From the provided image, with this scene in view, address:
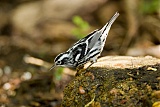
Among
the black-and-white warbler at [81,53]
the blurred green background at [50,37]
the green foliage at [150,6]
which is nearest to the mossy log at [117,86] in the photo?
the black-and-white warbler at [81,53]

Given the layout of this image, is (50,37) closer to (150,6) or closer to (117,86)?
(150,6)

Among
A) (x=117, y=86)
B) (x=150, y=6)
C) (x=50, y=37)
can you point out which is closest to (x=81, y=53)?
(x=117, y=86)

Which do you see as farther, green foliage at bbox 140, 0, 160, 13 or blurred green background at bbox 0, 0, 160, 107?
green foliage at bbox 140, 0, 160, 13

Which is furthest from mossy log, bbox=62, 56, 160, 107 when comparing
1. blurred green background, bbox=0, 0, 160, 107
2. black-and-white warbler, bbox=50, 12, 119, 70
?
blurred green background, bbox=0, 0, 160, 107

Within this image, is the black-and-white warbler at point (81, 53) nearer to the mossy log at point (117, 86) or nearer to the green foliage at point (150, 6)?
the mossy log at point (117, 86)

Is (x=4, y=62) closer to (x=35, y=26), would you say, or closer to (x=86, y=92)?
(x=35, y=26)

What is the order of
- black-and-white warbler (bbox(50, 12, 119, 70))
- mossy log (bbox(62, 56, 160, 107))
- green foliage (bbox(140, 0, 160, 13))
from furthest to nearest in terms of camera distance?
green foliage (bbox(140, 0, 160, 13)) < black-and-white warbler (bbox(50, 12, 119, 70)) < mossy log (bbox(62, 56, 160, 107))

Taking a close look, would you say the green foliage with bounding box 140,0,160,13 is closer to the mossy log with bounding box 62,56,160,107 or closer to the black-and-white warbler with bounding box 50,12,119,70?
the black-and-white warbler with bounding box 50,12,119,70

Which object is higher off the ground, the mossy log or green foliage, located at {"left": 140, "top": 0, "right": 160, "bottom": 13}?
green foliage, located at {"left": 140, "top": 0, "right": 160, "bottom": 13}
